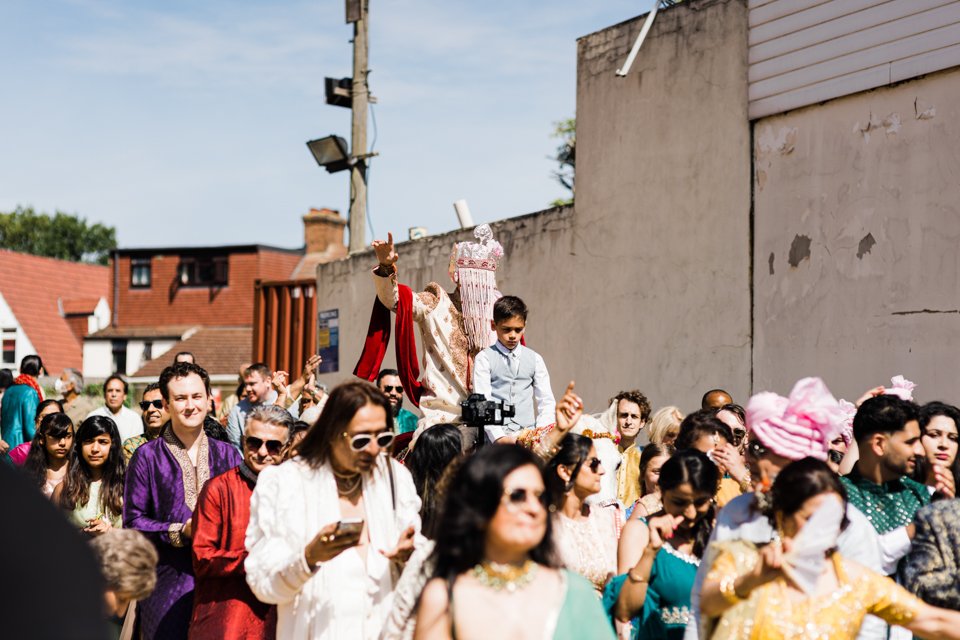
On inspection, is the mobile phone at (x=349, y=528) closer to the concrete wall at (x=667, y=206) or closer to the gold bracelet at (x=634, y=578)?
the gold bracelet at (x=634, y=578)

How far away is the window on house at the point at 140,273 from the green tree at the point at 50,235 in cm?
2594

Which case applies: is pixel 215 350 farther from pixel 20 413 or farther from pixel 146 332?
pixel 20 413

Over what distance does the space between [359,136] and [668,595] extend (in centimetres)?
1214

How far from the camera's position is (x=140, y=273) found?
2028 inches

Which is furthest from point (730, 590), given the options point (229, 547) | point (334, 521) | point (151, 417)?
point (151, 417)

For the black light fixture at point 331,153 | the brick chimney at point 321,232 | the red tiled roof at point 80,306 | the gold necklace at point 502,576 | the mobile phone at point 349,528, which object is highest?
the brick chimney at point 321,232

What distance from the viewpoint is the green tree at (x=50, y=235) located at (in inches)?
3014

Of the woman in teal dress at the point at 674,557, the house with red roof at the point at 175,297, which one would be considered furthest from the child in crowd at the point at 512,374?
the house with red roof at the point at 175,297

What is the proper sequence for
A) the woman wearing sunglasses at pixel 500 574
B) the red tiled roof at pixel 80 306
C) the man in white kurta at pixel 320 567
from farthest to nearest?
the red tiled roof at pixel 80 306
the man in white kurta at pixel 320 567
the woman wearing sunglasses at pixel 500 574

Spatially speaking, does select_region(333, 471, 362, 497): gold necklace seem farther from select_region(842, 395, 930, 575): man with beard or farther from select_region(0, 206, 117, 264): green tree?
select_region(0, 206, 117, 264): green tree

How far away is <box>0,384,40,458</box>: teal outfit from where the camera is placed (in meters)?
11.9

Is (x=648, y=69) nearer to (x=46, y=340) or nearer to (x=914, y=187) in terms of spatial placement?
(x=914, y=187)

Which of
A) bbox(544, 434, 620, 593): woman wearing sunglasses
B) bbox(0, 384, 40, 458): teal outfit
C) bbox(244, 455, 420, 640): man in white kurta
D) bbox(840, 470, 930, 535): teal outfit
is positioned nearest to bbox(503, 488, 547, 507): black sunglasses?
bbox(244, 455, 420, 640): man in white kurta

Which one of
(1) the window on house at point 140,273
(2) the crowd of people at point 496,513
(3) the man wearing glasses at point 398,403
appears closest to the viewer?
(2) the crowd of people at point 496,513
